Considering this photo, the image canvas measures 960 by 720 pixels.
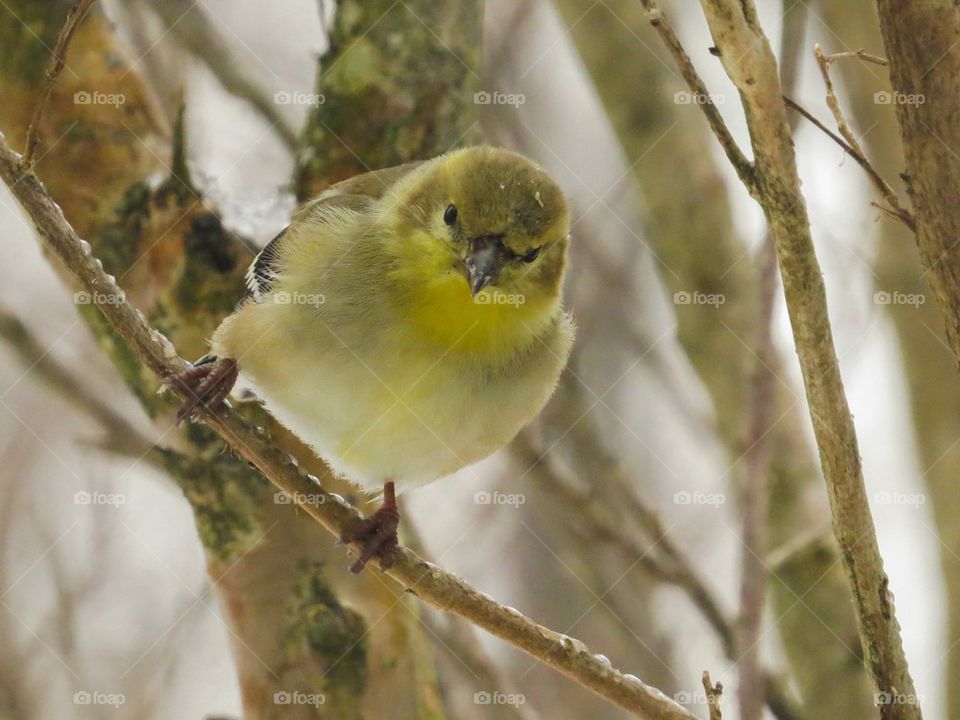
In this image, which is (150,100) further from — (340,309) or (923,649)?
(923,649)

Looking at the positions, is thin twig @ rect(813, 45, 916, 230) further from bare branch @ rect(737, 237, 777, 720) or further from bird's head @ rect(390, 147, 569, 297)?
bird's head @ rect(390, 147, 569, 297)

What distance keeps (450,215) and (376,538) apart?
1235 millimetres

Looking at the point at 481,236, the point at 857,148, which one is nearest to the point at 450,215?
the point at 481,236

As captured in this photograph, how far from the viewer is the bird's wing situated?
4309 millimetres

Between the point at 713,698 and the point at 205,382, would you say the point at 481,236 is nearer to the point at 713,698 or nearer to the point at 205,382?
the point at 205,382

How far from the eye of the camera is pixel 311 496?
136 inches

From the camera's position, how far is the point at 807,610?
538 cm

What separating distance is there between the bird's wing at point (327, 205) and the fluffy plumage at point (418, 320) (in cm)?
2

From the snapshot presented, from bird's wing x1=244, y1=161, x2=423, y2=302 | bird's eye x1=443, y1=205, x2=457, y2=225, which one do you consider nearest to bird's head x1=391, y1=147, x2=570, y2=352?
bird's eye x1=443, y1=205, x2=457, y2=225

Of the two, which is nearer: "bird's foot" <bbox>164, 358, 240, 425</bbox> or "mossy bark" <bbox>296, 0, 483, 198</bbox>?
"bird's foot" <bbox>164, 358, 240, 425</bbox>

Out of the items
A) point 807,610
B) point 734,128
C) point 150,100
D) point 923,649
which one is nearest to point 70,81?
point 150,100

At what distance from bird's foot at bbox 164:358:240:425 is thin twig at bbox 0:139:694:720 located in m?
0.04

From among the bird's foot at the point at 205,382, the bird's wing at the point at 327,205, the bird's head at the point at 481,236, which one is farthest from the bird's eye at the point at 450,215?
the bird's foot at the point at 205,382

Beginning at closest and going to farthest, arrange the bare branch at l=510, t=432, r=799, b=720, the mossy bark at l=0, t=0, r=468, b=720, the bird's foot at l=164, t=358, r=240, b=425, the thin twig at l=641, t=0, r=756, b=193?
the thin twig at l=641, t=0, r=756, b=193 < the bird's foot at l=164, t=358, r=240, b=425 < the mossy bark at l=0, t=0, r=468, b=720 < the bare branch at l=510, t=432, r=799, b=720
